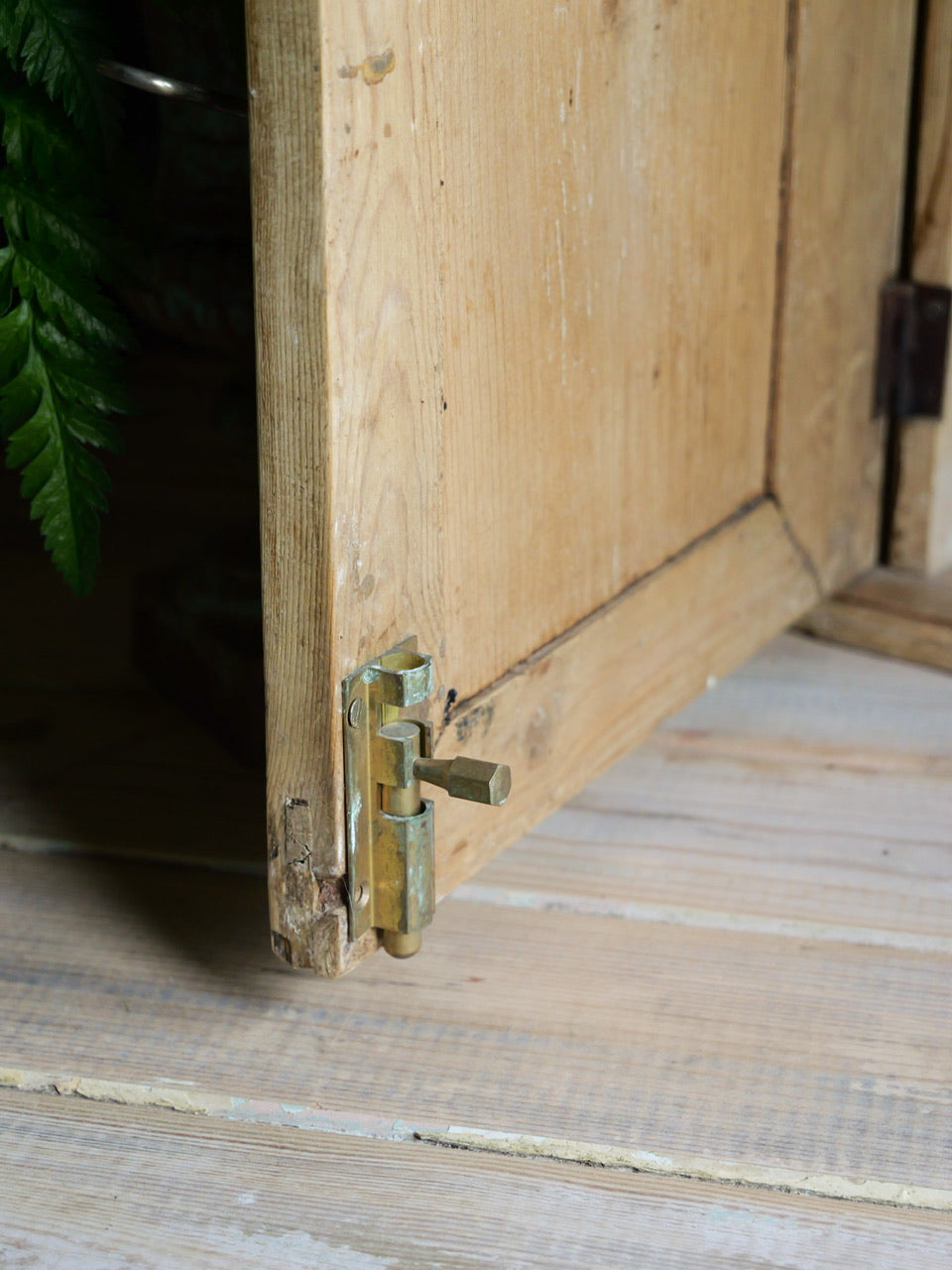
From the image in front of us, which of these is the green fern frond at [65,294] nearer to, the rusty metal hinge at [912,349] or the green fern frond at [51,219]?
the green fern frond at [51,219]

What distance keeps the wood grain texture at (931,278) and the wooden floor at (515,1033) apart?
38 cm

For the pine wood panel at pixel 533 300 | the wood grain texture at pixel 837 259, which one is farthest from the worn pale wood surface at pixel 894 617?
the pine wood panel at pixel 533 300

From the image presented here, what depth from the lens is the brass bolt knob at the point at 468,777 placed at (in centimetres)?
87

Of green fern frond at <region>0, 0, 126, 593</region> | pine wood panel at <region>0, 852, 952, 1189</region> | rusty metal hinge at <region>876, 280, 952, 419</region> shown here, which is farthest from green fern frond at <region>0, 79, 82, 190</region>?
rusty metal hinge at <region>876, 280, 952, 419</region>

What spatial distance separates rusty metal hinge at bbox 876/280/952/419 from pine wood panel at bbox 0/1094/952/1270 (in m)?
0.99

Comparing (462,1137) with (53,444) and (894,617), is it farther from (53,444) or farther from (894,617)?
(894,617)

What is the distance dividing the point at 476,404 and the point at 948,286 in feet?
2.70

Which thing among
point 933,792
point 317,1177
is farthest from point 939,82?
point 317,1177

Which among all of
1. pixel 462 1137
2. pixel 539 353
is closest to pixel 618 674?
pixel 539 353

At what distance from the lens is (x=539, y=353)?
0.98 m

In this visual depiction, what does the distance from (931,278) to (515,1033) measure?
0.96 m

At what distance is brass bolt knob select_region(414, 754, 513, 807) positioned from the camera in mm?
873

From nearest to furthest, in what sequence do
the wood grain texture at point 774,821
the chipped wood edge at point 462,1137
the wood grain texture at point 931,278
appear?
the chipped wood edge at point 462,1137, the wood grain texture at point 774,821, the wood grain texture at point 931,278

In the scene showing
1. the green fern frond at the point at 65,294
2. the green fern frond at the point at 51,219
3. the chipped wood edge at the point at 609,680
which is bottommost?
the chipped wood edge at the point at 609,680
